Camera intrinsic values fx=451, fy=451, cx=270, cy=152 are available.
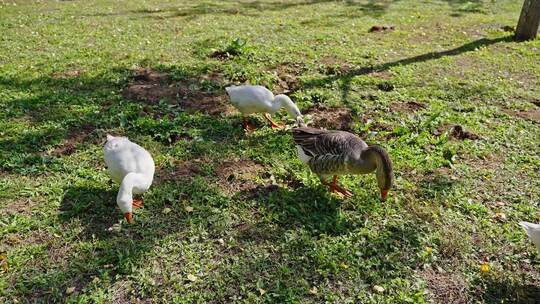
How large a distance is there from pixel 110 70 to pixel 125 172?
152 inches

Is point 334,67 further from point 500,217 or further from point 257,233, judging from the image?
point 257,233

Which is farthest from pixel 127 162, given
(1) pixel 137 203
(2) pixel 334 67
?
(2) pixel 334 67

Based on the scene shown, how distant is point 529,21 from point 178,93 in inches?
303

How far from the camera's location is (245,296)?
3357mm

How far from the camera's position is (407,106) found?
6410 millimetres

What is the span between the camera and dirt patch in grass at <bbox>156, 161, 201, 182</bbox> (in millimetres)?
4613

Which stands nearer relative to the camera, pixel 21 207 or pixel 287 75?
pixel 21 207

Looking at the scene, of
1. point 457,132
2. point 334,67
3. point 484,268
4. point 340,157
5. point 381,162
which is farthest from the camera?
point 334,67

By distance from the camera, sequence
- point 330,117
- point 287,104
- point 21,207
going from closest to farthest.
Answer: point 21,207, point 287,104, point 330,117

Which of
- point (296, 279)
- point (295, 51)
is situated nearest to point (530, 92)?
point (295, 51)

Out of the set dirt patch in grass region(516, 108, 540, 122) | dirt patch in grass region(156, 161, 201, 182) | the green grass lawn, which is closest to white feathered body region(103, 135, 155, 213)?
the green grass lawn

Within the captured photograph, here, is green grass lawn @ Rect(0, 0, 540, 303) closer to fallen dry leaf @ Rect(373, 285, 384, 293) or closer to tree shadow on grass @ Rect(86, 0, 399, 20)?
fallen dry leaf @ Rect(373, 285, 384, 293)

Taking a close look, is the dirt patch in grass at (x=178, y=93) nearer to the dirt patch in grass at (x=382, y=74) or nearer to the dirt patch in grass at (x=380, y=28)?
the dirt patch in grass at (x=382, y=74)

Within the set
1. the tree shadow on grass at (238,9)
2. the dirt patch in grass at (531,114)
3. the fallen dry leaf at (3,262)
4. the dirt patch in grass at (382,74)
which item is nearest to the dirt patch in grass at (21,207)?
the fallen dry leaf at (3,262)
